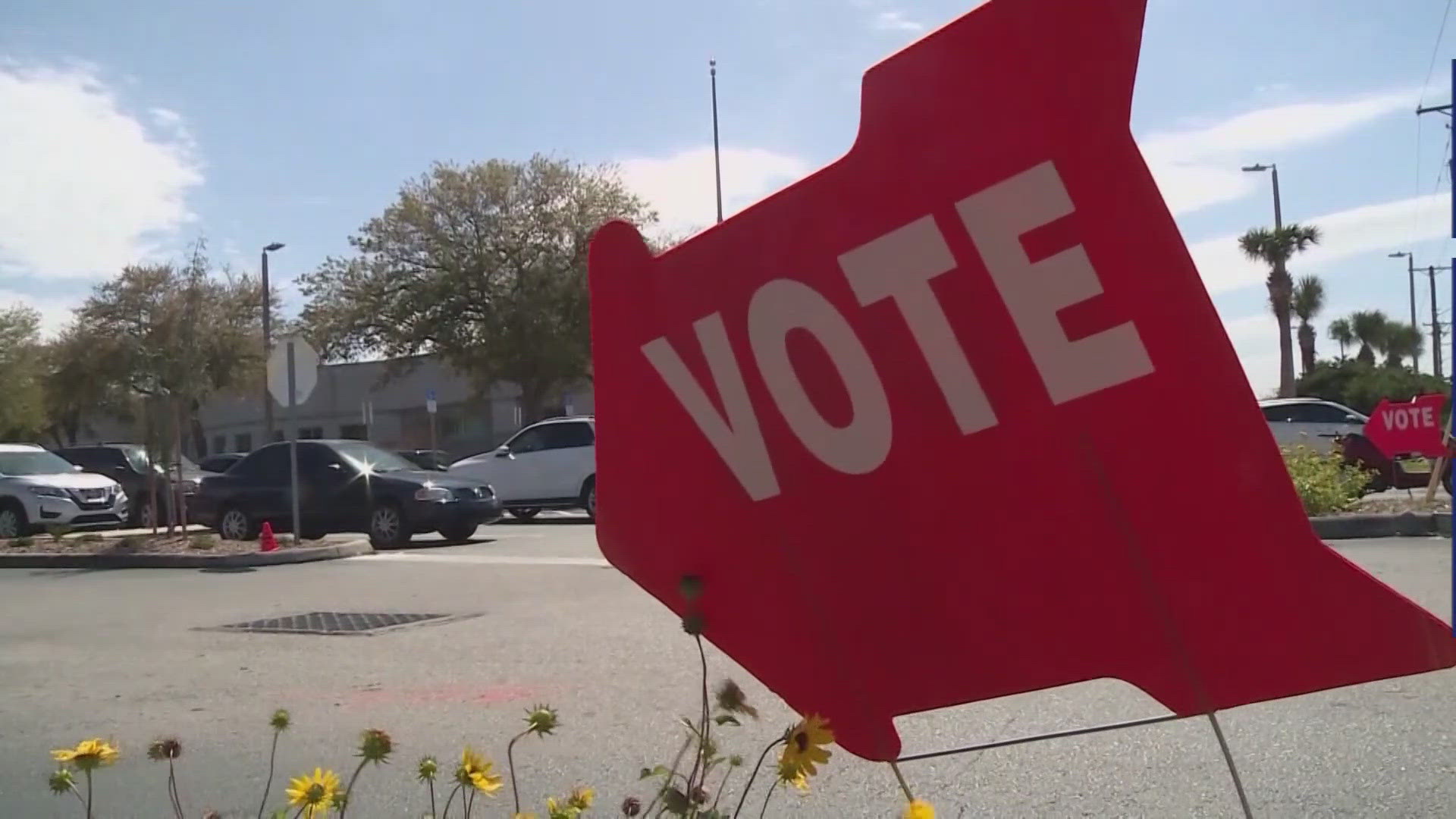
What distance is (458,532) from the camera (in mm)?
16422

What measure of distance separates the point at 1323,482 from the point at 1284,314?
21.2 meters

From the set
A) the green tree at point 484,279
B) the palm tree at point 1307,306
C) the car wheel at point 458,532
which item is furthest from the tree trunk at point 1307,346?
the car wheel at point 458,532

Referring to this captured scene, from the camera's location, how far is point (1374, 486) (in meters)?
18.0

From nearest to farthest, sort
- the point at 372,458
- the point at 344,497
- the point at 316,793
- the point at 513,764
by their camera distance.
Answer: the point at 316,793
the point at 513,764
the point at 344,497
the point at 372,458

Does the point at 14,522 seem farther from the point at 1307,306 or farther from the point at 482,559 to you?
the point at 1307,306

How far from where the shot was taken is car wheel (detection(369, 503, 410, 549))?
53.4 feet

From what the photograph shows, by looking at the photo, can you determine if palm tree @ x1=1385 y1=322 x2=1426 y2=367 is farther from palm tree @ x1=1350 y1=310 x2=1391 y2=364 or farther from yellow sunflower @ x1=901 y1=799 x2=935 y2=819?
yellow sunflower @ x1=901 y1=799 x2=935 y2=819

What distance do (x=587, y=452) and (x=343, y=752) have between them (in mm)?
14199

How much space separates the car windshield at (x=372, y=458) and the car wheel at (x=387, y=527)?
26.4 inches

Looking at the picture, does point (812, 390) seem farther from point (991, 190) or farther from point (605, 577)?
point (605, 577)

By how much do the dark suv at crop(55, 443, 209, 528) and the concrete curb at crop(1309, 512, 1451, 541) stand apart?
18096 mm

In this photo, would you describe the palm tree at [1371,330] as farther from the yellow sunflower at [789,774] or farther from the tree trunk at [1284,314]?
the yellow sunflower at [789,774]

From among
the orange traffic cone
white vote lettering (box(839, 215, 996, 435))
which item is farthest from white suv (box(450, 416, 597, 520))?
white vote lettering (box(839, 215, 996, 435))

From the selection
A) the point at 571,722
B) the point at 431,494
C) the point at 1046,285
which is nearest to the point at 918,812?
the point at 1046,285
